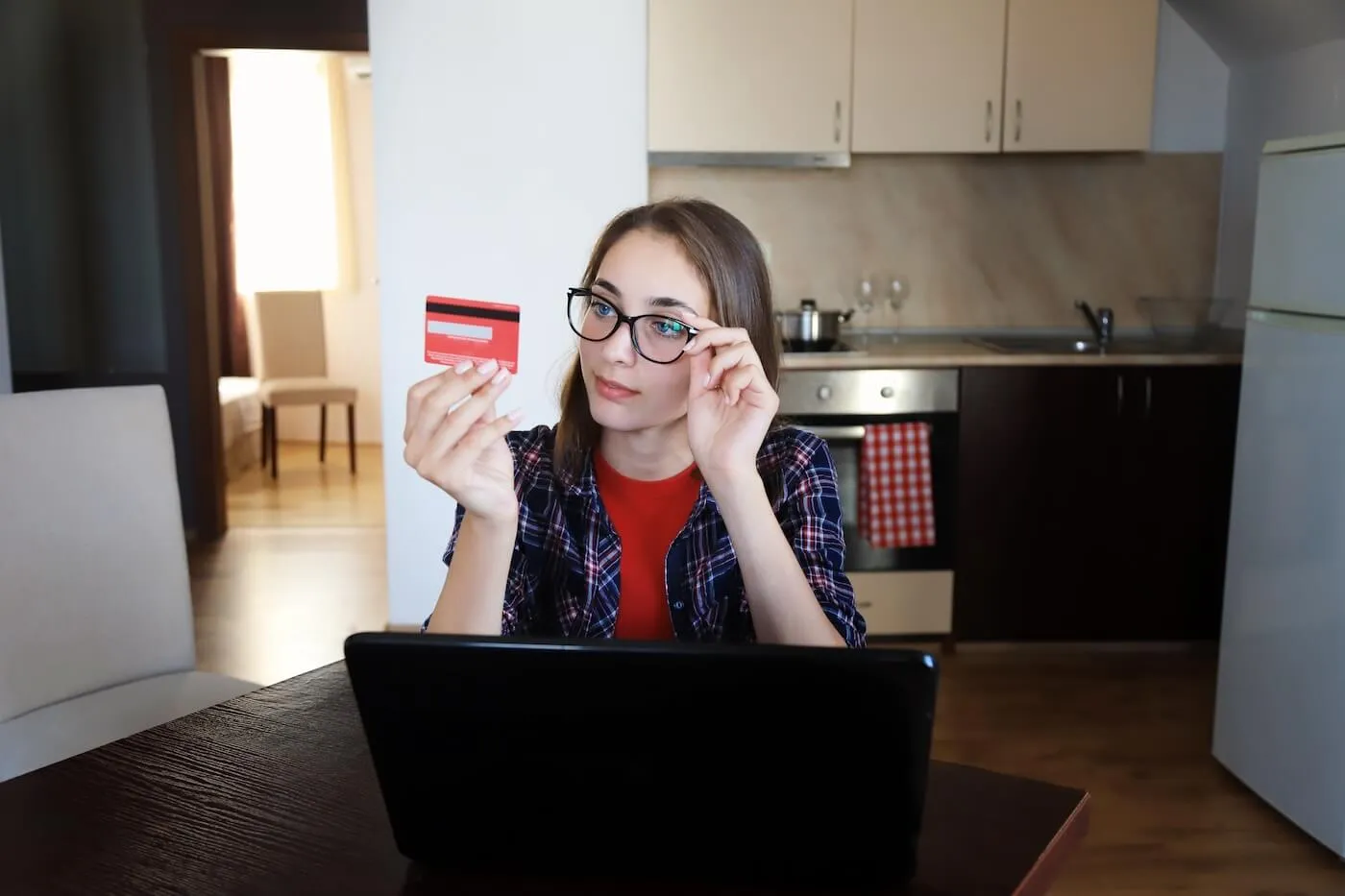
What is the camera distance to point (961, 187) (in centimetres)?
389

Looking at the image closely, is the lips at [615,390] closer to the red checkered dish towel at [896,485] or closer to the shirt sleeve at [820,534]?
the shirt sleeve at [820,534]

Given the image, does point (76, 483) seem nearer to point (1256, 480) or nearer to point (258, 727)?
point (258, 727)

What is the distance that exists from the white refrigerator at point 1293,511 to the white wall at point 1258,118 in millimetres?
884

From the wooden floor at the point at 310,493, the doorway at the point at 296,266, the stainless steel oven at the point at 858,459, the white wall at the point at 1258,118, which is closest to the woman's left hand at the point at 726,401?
the stainless steel oven at the point at 858,459

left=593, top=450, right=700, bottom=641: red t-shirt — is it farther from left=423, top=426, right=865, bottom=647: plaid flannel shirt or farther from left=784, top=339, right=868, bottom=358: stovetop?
left=784, top=339, right=868, bottom=358: stovetop

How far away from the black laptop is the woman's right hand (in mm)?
275

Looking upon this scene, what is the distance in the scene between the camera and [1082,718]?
122 inches

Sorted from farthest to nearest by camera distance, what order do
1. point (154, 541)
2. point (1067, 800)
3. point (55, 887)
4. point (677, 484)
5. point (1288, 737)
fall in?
point (1288, 737)
point (154, 541)
point (677, 484)
point (1067, 800)
point (55, 887)

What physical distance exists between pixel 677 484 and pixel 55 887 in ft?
2.61

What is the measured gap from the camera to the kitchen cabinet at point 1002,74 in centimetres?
347

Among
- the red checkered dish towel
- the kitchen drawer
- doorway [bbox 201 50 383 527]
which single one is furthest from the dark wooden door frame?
the kitchen drawer

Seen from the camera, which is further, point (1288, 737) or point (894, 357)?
point (894, 357)

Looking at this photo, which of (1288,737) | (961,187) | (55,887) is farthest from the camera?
(961,187)

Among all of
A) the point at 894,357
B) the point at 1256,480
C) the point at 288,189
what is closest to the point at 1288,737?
the point at 1256,480
